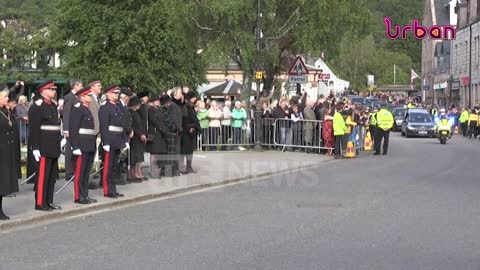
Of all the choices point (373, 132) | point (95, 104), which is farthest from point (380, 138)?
point (95, 104)

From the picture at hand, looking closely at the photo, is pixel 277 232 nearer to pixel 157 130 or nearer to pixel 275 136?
pixel 157 130

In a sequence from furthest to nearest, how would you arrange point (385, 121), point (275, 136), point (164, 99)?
point (385, 121)
point (275, 136)
point (164, 99)

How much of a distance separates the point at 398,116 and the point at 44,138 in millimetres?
38798

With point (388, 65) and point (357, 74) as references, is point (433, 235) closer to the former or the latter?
point (357, 74)

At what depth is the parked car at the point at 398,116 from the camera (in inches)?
1827

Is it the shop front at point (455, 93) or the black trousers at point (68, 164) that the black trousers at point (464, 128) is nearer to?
the shop front at point (455, 93)

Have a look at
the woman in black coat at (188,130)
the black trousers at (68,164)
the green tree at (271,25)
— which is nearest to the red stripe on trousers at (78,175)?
the black trousers at (68,164)

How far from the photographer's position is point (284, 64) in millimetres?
30906

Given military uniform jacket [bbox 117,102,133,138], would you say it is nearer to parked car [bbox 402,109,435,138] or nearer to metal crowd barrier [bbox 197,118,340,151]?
metal crowd barrier [bbox 197,118,340,151]

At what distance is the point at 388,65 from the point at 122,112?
116 m

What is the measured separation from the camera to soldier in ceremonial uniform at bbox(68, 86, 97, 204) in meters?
11.4

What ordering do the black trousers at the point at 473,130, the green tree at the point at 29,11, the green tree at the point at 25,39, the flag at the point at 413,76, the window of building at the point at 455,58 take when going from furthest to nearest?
the flag at the point at 413,76, the window of building at the point at 455,58, the green tree at the point at 29,11, the green tree at the point at 25,39, the black trousers at the point at 473,130

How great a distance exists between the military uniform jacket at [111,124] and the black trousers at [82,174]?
2.30ft

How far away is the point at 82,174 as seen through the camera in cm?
1159
